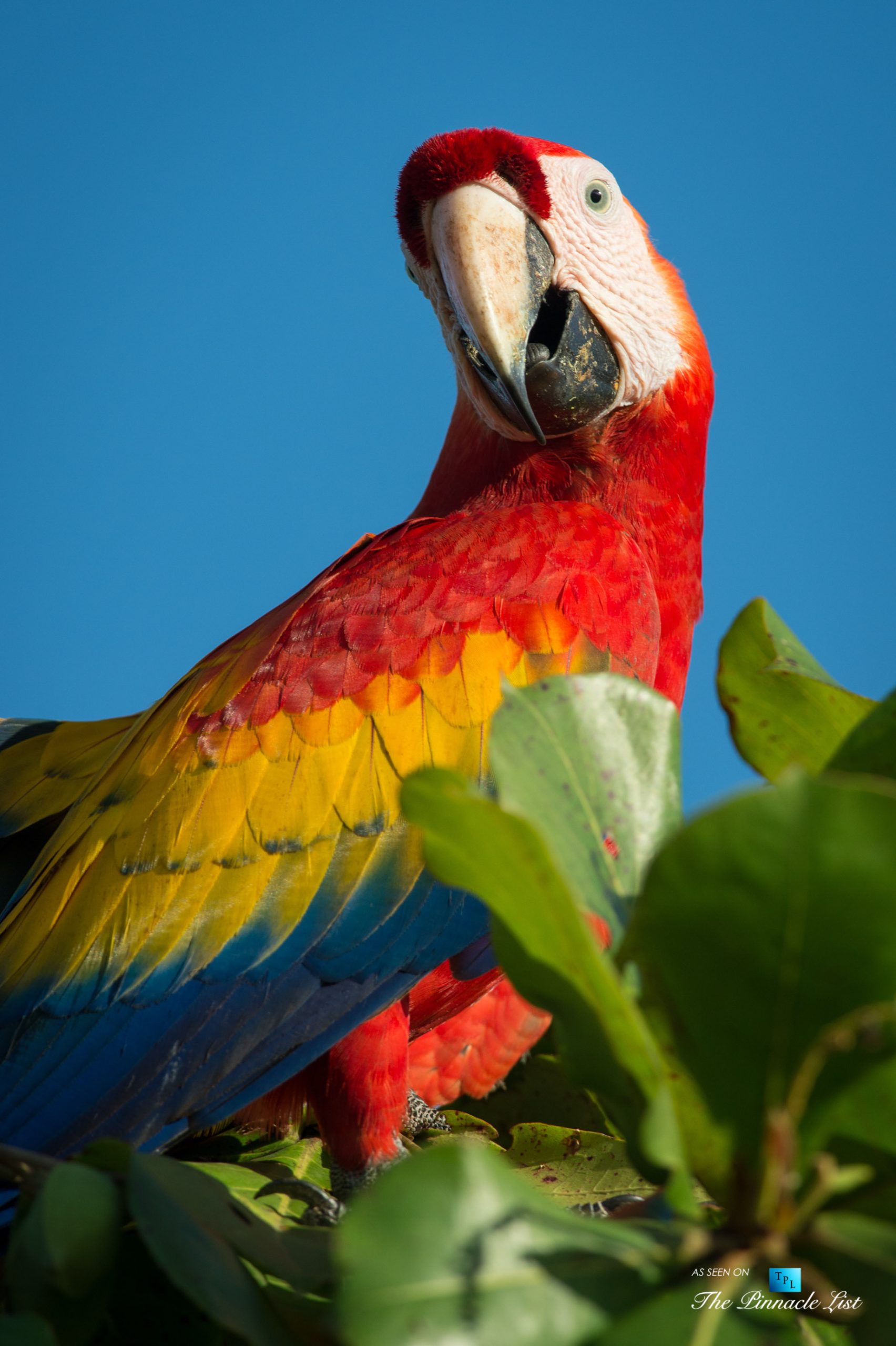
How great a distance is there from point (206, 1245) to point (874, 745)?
266 millimetres

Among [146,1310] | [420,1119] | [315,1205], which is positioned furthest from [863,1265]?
[420,1119]

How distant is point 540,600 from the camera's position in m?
1.13

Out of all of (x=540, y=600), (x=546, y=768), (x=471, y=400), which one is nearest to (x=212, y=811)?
(x=540, y=600)

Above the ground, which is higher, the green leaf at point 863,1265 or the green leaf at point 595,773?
the green leaf at point 595,773

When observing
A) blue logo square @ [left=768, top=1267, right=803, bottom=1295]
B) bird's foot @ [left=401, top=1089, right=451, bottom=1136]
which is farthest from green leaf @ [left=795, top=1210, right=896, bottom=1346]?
bird's foot @ [left=401, top=1089, right=451, bottom=1136]

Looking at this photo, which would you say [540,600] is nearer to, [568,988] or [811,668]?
[811,668]

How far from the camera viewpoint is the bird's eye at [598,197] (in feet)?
4.66

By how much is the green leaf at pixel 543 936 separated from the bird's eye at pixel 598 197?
130 centimetres

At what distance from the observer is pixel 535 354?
1322 mm

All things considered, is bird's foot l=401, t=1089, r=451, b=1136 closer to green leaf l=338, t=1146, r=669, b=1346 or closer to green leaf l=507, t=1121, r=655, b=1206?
green leaf l=507, t=1121, r=655, b=1206

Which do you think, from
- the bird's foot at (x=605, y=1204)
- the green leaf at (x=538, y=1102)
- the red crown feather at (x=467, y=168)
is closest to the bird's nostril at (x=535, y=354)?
the red crown feather at (x=467, y=168)

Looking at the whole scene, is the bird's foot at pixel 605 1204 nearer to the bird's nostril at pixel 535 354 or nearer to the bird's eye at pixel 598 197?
the bird's nostril at pixel 535 354

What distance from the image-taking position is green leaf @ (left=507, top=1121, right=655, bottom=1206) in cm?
88

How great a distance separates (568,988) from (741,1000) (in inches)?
1.8
